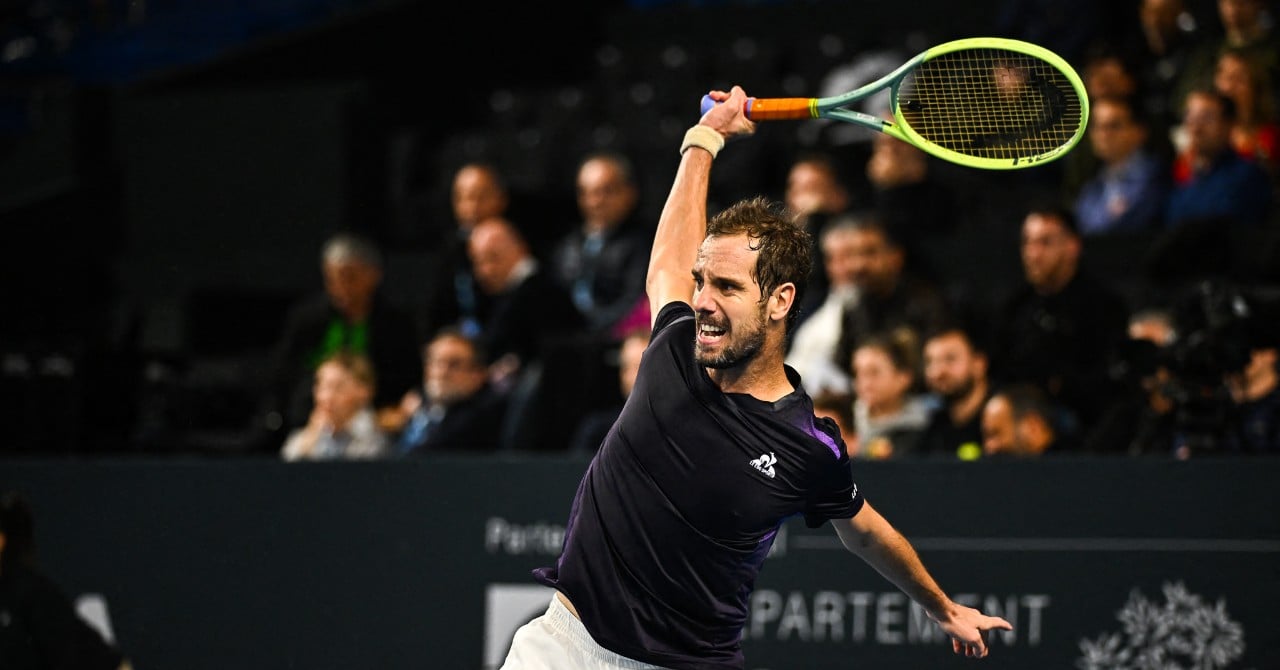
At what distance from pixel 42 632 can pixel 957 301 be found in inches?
171

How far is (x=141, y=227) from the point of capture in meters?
12.4

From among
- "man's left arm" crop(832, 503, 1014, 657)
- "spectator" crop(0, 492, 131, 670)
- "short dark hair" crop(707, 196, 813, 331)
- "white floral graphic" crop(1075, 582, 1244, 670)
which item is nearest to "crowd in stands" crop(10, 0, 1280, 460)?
"white floral graphic" crop(1075, 582, 1244, 670)

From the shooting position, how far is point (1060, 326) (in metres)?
7.58

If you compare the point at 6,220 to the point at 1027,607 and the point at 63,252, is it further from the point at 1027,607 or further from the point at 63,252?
the point at 1027,607

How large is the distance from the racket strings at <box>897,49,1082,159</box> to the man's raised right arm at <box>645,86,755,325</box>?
1.83ft

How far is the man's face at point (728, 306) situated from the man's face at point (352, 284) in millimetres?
5288

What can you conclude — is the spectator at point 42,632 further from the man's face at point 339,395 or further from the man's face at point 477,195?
the man's face at point 477,195

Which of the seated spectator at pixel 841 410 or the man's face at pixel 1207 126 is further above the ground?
the man's face at pixel 1207 126

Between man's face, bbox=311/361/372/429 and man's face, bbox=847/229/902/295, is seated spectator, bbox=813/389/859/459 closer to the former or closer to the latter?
man's face, bbox=847/229/902/295

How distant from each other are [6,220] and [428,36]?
11.1 feet

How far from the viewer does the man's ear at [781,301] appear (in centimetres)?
448

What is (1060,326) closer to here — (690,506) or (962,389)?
(962,389)

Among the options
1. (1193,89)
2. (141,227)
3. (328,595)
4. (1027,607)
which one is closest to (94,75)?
(141,227)

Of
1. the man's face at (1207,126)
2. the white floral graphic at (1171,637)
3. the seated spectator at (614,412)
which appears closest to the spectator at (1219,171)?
the man's face at (1207,126)
